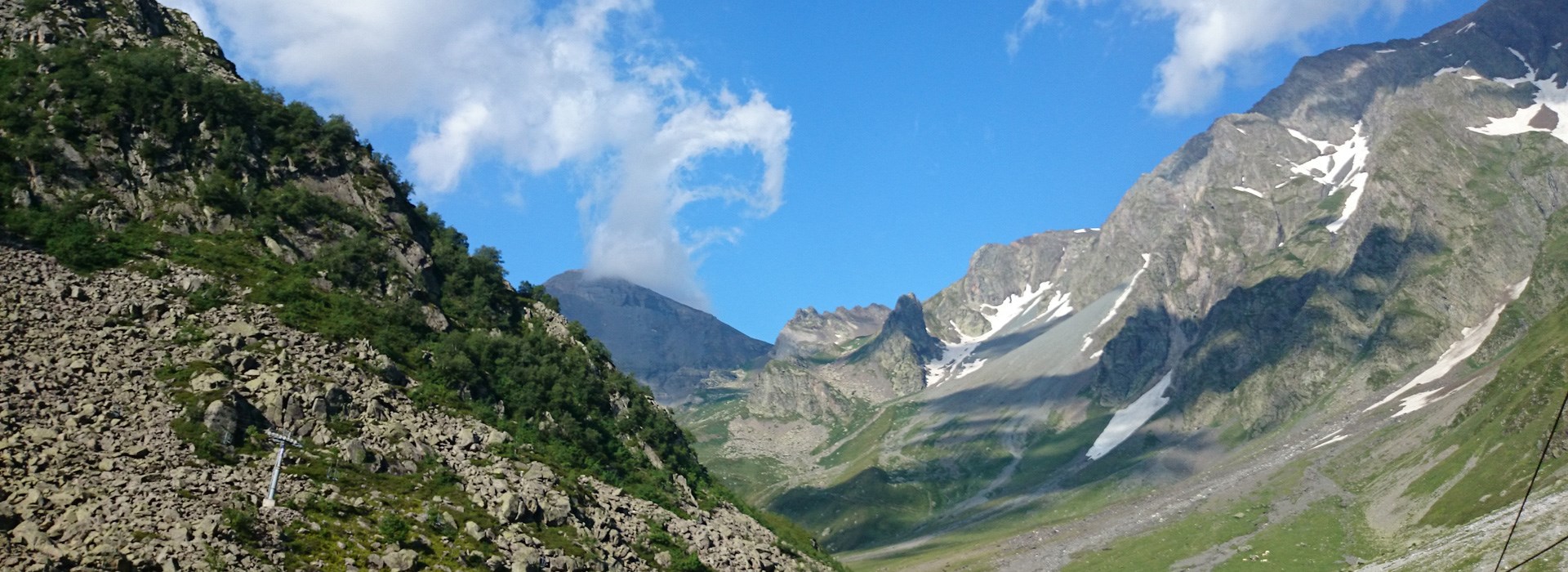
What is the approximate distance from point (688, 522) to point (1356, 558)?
12585 centimetres

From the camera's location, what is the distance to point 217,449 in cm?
5522

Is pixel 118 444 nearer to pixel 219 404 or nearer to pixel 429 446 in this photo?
pixel 219 404

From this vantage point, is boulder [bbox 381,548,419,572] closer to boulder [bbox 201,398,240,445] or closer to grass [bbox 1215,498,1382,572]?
boulder [bbox 201,398,240,445]

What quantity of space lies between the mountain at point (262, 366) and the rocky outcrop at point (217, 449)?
155 mm

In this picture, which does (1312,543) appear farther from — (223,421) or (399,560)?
(223,421)

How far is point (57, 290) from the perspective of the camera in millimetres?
62219

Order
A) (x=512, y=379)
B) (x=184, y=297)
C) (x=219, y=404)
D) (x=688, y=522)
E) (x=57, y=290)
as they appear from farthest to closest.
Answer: (x=512, y=379) < (x=688, y=522) < (x=184, y=297) < (x=57, y=290) < (x=219, y=404)

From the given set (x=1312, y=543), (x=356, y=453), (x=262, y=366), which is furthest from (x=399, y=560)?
(x=1312, y=543)

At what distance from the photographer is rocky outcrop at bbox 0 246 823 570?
4741cm

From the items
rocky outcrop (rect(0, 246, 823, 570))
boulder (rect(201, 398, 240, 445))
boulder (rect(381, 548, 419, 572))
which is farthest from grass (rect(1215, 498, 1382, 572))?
boulder (rect(201, 398, 240, 445))

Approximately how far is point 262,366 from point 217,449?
962 cm

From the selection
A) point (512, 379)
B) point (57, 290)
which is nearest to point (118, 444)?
point (57, 290)

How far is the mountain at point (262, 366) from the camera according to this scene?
5100 cm

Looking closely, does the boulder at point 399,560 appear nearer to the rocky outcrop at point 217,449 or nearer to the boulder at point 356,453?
the rocky outcrop at point 217,449
